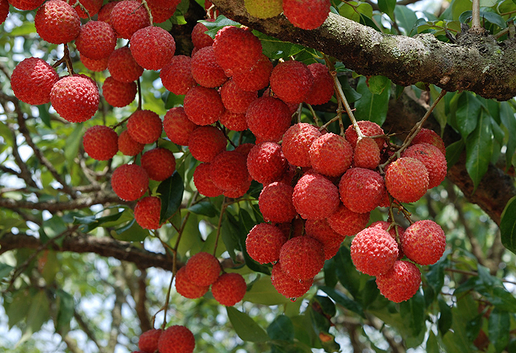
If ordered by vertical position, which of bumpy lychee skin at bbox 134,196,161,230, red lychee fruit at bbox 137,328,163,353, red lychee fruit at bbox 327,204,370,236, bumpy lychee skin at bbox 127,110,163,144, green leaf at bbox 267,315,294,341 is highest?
red lychee fruit at bbox 327,204,370,236

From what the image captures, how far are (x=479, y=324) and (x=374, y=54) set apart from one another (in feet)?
4.18

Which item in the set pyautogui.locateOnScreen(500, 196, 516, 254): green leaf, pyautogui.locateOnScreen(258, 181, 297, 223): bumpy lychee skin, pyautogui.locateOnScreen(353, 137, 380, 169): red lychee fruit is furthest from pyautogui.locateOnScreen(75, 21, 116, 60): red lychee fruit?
pyautogui.locateOnScreen(500, 196, 516, 254): green leaf

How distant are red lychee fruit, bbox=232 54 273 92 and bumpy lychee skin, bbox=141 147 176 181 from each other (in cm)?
36

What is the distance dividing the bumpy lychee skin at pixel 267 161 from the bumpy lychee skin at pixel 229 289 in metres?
0.41

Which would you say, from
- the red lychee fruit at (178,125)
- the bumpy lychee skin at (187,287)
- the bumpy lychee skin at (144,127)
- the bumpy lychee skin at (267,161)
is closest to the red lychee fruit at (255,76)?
the bumpy lychee skin at (267,161)

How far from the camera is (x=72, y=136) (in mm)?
2041

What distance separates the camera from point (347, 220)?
78cm

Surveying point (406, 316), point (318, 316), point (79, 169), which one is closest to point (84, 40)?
point (318, 316)

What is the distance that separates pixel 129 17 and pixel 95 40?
0.09 meters

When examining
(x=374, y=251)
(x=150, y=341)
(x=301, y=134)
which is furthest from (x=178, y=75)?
(x=150, y=341)

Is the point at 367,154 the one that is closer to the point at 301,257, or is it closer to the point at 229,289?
the point at 301,257

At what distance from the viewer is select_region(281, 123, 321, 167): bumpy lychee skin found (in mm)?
810

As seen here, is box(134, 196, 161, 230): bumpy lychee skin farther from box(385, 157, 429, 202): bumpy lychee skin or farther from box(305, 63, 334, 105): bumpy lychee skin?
box(385, 157, 429, 202): bumpy lychee skin

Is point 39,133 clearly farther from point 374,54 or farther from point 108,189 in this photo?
point 374,54
